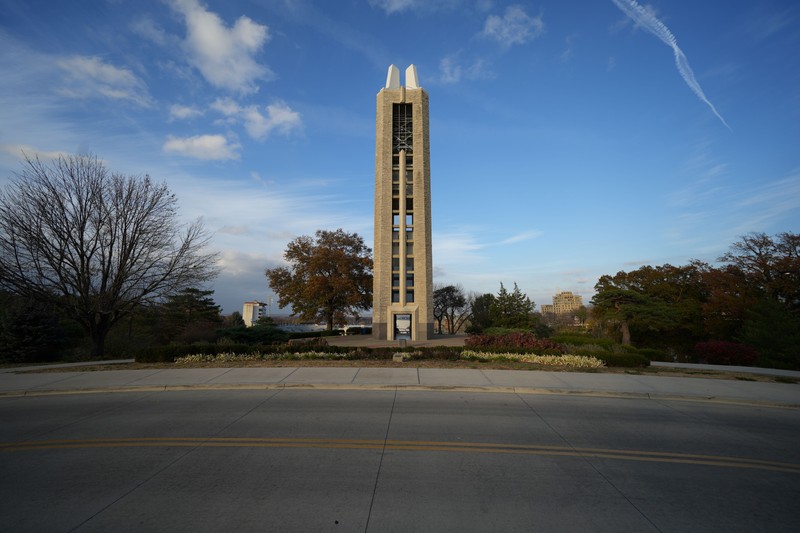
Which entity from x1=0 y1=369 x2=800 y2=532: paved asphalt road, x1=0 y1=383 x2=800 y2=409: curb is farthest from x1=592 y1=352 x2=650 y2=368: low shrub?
x1=0 y1=369 x2=800 y2=532: paved asphalt road

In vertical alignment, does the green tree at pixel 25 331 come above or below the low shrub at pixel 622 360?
above

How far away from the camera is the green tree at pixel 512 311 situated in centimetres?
3934

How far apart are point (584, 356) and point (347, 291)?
3380cm

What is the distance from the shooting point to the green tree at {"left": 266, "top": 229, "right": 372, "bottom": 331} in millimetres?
46594

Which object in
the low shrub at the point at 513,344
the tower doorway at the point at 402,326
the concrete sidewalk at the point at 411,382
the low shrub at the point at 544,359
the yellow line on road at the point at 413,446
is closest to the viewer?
the yellow line on road at the point at 413,446

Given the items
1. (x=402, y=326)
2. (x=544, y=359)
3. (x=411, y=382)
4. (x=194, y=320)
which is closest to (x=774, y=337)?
(x=544, y=359)

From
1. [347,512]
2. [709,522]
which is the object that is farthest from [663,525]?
[347,512]

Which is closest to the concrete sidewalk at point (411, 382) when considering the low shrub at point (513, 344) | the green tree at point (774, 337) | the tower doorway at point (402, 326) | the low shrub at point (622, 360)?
the low shrub at point (622, 360)

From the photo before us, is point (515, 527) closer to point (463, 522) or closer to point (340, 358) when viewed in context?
point (463, 522)

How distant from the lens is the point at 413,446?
6.64 meters

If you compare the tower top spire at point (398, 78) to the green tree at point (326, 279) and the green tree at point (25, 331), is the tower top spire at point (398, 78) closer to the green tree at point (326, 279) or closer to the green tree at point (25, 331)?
the green tree at point (326, 279)

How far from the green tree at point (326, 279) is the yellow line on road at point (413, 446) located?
3811 cm

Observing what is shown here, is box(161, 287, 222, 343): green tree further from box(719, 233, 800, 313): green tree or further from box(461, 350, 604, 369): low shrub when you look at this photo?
box(719, 233, 800, 313): green tree

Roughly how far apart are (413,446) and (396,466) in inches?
34.9
